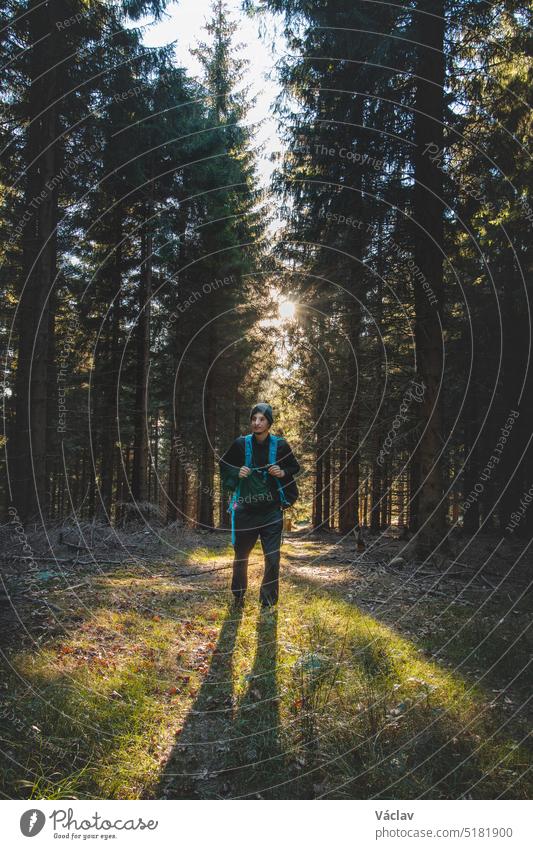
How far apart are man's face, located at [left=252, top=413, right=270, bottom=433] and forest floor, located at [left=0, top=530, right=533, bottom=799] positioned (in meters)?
2.70

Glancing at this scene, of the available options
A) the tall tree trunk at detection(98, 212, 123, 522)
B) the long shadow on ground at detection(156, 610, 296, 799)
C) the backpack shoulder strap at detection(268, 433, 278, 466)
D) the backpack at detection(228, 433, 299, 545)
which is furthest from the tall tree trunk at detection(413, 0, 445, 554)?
the tall tree trunk at detection(98, 212, 123, 522)

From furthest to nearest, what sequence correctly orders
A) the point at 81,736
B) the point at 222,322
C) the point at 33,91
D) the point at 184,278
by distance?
1. the point at 222,322
2. the point at 184,278
3. the point at 33,91
4. the point at 81,736

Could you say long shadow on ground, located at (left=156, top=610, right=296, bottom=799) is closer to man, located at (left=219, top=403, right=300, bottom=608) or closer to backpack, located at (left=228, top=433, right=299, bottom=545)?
man, located at (left=219, top=403, right=300, bottom=608)

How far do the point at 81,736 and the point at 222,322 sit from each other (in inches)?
676

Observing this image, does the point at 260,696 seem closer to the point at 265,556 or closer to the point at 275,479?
the point at 265,556

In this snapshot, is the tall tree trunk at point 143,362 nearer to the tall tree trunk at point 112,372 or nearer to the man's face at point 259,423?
the tall tree trunk at point 112,372

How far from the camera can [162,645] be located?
5145 millimetres

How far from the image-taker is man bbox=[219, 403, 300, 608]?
6.50 metres

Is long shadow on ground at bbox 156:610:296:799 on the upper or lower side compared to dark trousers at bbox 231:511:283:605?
lower

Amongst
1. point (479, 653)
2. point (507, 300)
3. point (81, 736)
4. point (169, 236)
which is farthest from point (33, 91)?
point (507, 300)

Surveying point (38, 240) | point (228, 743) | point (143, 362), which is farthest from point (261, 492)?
point (143, 362)

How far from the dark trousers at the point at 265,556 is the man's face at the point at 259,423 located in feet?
4.62

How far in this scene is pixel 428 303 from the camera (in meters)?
9.75
